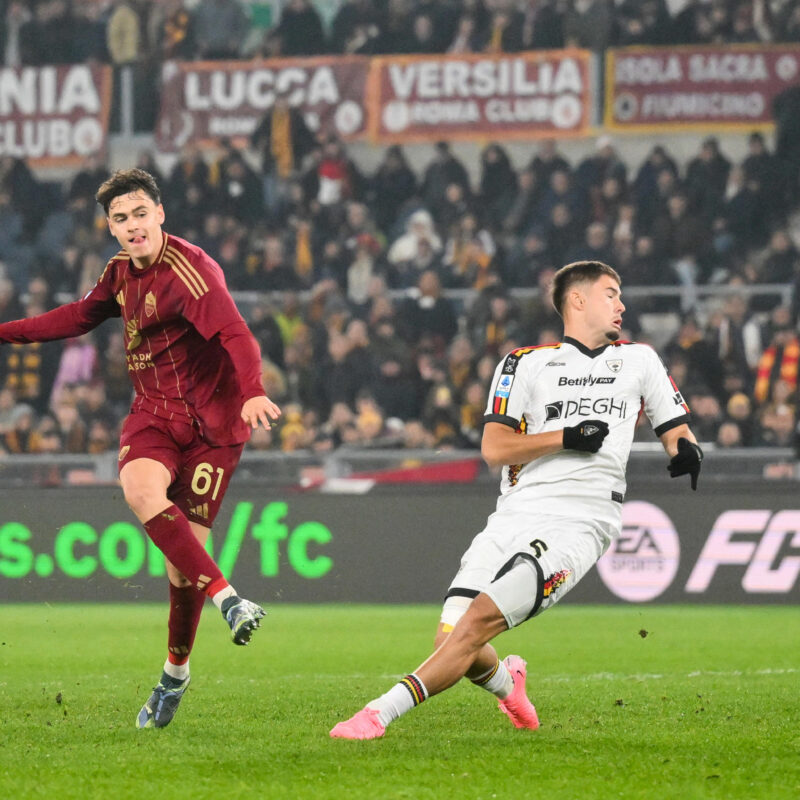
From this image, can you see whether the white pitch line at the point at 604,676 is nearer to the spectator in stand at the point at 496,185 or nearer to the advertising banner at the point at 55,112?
the spectator in stand at the point at 496,185

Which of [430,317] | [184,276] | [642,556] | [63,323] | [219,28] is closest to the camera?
[184,276]

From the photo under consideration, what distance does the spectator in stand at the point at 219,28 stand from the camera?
1817 centimetres

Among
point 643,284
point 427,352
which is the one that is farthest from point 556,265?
point 427,352

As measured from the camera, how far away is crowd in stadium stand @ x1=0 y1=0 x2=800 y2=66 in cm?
1678

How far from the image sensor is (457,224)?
15.8 metres

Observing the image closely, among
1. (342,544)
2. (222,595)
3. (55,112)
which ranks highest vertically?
(55,112)

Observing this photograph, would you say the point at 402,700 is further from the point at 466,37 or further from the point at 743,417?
the point at 466,37

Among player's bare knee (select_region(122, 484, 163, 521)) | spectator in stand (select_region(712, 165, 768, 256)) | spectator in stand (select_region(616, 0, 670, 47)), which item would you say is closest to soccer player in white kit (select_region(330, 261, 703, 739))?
player's bare knee (select_region(122, 484, 163, 521))

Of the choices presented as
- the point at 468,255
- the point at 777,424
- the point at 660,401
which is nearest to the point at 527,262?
the point at 468,255

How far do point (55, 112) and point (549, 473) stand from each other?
1425 centimetres

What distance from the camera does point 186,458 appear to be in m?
5.75

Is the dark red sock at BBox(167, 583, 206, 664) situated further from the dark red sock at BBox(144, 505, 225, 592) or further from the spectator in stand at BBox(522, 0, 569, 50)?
the spectator in stand at BBox(522, 0, 569, 50)

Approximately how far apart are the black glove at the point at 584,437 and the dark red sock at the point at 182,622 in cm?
166

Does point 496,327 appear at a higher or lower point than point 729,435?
higher
